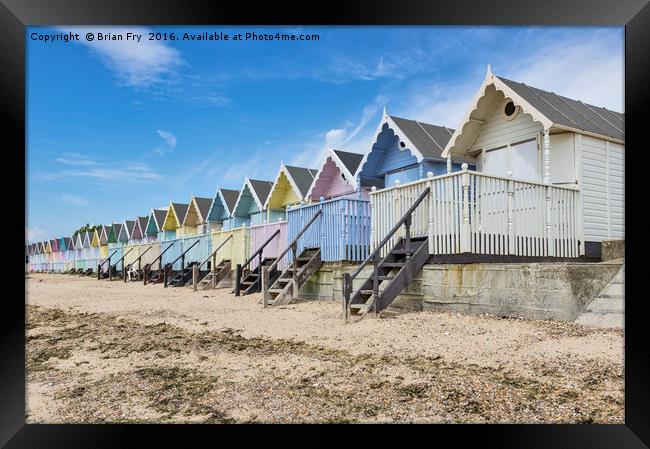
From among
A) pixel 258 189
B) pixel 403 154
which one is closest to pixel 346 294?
pixel 403 154

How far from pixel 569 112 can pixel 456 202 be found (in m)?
5.58

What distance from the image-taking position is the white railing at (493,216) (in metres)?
9.28

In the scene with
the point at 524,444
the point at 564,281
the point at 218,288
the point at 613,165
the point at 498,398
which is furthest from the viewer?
the point at 218,288

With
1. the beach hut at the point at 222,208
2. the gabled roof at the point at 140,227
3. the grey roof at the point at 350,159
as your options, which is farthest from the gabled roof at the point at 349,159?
the gabled roof at the point at 140,227

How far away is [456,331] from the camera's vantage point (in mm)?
7391

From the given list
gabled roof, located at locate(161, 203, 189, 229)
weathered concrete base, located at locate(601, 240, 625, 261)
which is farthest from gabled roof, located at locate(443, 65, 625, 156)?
gabled roof, located at locate(161, 203, 189, 229)

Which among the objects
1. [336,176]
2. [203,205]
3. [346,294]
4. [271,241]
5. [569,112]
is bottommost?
[346,294]

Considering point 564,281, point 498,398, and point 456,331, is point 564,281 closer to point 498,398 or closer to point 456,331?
point 456,331

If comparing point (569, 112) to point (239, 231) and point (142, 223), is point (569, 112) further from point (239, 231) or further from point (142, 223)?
point (142, 223)

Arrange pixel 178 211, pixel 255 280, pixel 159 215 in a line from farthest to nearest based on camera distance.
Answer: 1. pixel 159 215
2. pixel 178 211
3. pixel 255 280

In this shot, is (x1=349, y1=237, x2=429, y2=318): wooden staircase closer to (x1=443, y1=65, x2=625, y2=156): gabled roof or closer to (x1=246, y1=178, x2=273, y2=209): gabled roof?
(x1=443, y1=65, x2=625, y2=156): gabled roof

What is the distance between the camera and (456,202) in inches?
372

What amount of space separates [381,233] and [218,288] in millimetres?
10469

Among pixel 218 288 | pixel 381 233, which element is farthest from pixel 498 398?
pixel 218 288
